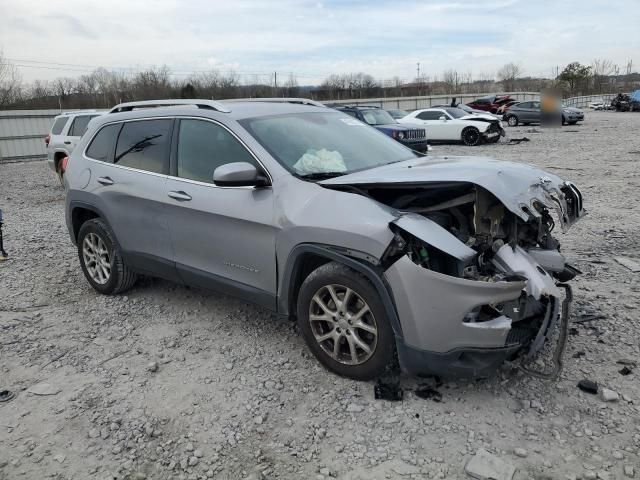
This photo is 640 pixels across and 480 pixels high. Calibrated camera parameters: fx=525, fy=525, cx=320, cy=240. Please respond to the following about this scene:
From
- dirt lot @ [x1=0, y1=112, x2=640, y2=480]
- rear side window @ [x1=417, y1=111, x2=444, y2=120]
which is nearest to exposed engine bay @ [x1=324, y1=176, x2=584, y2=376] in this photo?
dirt lot @ [x1=0, y1=112, x2=640, y2=480]

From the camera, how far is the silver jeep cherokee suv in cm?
300

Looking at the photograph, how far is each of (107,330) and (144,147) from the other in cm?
160

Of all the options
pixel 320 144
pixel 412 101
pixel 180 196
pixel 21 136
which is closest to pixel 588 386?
pixel 320 144

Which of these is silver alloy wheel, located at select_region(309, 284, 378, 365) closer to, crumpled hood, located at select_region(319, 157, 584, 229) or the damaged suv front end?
the damaged suv front end

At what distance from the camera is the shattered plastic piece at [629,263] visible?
5250 millimetres

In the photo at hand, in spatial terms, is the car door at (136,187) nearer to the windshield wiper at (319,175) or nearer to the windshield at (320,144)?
the windshield at (320,144)

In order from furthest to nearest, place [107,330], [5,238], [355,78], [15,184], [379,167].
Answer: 1. [355,78]
2. [15,184]
3. [5,238]
4. [107,330]
5. [379,167]

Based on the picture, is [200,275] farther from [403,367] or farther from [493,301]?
[493,301]

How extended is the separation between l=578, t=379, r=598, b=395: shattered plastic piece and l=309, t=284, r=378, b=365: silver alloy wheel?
1314 mm

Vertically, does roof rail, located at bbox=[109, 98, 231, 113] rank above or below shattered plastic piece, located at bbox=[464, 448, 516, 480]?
above

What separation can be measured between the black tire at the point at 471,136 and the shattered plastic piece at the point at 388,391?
714 inches

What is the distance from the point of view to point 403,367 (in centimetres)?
315

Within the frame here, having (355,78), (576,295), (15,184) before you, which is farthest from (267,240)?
(355,78)

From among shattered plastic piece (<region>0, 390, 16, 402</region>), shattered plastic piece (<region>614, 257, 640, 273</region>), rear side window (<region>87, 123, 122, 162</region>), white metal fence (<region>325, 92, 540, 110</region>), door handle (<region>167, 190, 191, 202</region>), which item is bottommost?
shattered plastic piece (<region>0, 390, 16, 402</region>)
